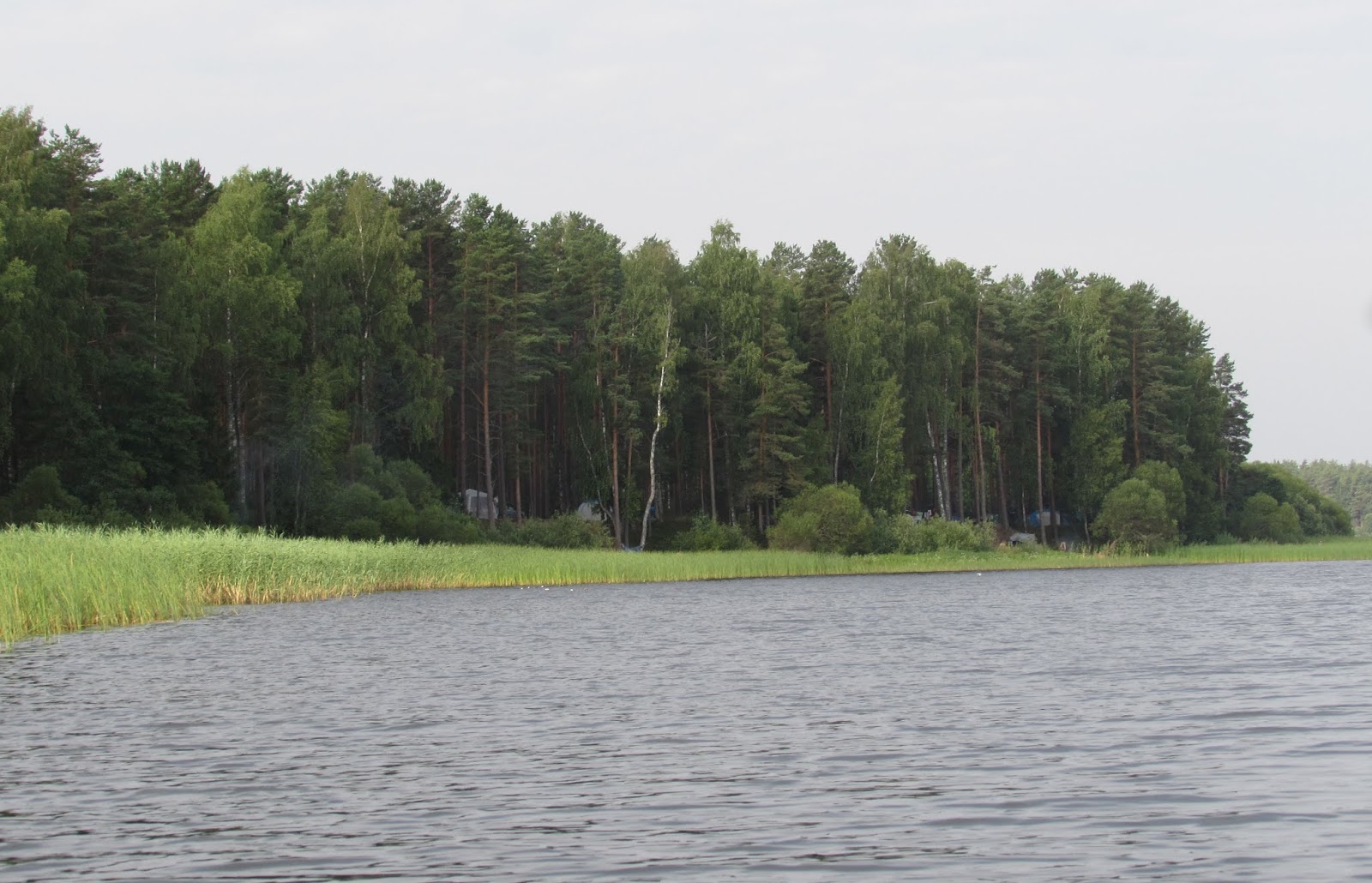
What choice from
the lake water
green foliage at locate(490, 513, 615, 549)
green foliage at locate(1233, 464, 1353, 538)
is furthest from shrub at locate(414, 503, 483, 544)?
green foliage at locate(1233, 464, 1353, 538)

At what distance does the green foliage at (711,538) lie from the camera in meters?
74.8

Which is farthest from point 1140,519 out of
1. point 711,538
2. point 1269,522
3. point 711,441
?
point 711,538

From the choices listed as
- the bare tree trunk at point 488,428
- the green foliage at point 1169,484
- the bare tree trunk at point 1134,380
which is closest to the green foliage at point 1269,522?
the bare tree trunk at point 1134,380

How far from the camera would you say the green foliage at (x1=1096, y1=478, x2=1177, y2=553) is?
83.6 metres

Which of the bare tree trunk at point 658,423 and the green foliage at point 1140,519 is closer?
the bare tree trunk at point 658,423

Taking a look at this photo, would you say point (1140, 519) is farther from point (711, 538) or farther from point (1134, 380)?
point (711, 538)

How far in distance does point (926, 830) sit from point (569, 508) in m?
76.3

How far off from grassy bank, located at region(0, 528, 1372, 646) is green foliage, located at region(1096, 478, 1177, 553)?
16.2 meters

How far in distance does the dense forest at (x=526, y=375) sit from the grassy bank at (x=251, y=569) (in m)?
9.66

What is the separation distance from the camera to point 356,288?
2758 inches

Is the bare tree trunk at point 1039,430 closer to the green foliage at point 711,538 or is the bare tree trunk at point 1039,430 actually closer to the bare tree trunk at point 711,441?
the bare tree trunk at point 711,441

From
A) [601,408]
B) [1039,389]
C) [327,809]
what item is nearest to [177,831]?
[327,809]

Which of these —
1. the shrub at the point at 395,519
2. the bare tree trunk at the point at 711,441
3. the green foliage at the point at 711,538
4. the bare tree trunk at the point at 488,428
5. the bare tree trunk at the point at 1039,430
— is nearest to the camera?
the shrub at the point at 395,519

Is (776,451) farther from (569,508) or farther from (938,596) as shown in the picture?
(938,596)
